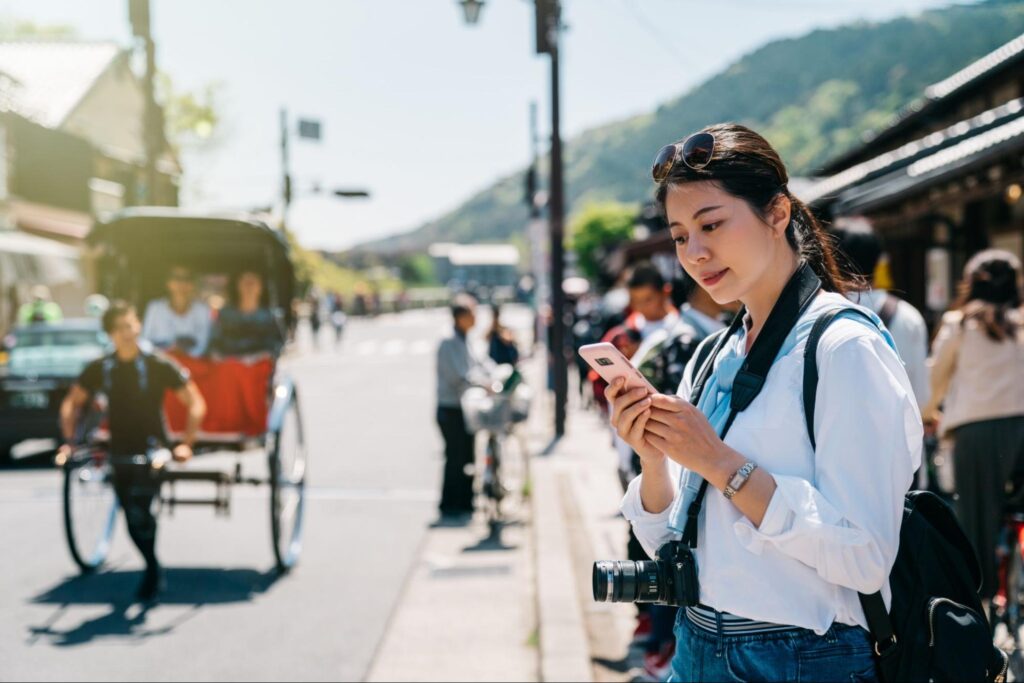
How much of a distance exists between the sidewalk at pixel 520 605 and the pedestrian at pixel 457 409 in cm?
29

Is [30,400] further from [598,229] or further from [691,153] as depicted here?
[598,229]

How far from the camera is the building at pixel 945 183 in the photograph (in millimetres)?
8344

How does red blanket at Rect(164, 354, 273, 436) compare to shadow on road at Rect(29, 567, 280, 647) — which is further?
red blanket at Rect(164, 354, 273, 436)

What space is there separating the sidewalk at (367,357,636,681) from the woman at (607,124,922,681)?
3.31 metres

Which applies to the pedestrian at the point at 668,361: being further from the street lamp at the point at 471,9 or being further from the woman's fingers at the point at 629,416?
the street lamp at the point at 471,9

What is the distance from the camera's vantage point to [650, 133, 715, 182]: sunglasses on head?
2125mm

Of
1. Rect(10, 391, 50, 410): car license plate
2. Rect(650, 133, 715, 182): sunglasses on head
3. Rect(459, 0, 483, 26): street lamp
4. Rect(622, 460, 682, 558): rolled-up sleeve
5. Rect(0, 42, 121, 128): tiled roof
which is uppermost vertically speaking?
Rect(0, 42, 121, 128): tiled roof

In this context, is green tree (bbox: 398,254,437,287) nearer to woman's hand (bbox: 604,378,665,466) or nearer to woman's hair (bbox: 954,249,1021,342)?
woman's hair (bbox: 954,249,1021,342)

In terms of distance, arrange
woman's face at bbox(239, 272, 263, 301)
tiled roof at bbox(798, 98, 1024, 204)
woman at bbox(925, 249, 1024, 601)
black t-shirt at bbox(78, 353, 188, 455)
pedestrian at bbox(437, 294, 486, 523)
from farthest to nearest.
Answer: tiled roof at bbox(798, 98, 1024, 204), pedestrian at bbox(437, 294, 486, 523), woman's face at bbox(239, 272, 263, 301), black t-shirt at bbox(78, 353, 188, 455), woman at bbox(925, 249, 1024, 601)

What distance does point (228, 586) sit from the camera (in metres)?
7.30

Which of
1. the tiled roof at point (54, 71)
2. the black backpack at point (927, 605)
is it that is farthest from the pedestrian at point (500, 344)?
the tiled roof at point (54, 71)

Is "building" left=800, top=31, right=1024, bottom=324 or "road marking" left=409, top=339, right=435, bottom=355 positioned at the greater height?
"building" left=800, top=31, right=1024, bottom=324

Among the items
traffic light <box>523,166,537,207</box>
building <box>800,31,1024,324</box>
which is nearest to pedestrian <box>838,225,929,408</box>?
building <box>800,31,1024,324</box>

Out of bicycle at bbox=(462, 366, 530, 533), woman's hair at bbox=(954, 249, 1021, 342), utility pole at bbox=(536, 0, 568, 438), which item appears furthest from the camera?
utility pole at bbox=(536, 0, 568, 438)
